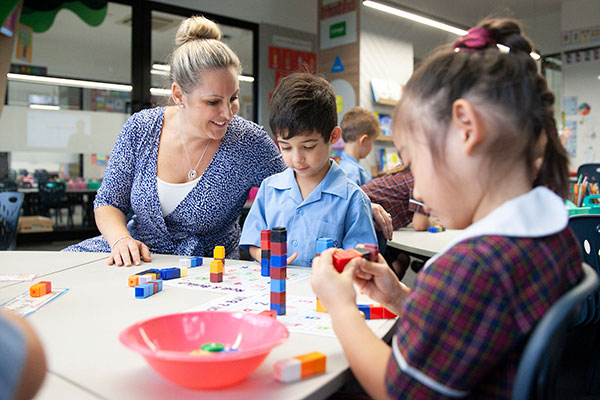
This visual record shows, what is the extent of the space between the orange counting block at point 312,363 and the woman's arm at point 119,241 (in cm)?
95

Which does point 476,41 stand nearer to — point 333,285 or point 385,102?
point 333,285

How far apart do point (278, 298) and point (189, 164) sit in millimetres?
1036

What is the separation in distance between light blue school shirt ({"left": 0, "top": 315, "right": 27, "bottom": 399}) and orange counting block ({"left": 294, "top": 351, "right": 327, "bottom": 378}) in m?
0.38

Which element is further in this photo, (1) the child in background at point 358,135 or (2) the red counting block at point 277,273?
(1) the child in background at point 358,135

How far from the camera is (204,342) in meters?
0.82

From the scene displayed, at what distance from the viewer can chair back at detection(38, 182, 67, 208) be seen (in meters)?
5.49

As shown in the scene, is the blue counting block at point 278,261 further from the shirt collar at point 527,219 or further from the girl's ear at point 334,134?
the girl's ear at point 334,134

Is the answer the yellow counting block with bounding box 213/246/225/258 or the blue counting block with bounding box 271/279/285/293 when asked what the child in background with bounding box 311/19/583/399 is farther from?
the yellow counting block with bounding box 213/246/225/258

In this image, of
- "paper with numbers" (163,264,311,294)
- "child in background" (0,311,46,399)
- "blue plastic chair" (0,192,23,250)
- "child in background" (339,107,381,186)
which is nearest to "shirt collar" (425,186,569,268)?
"child in background" (0,311,46,399)

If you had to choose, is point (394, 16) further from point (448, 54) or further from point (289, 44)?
point (448, 54)

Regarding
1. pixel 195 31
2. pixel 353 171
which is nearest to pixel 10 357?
pixel 195 31

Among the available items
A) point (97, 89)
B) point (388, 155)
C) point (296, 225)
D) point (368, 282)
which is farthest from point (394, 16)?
point (368, 282)

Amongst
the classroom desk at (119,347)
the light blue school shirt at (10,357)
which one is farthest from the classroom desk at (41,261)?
the light blue school shirt at (10,357)

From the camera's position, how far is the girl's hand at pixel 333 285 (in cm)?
84
